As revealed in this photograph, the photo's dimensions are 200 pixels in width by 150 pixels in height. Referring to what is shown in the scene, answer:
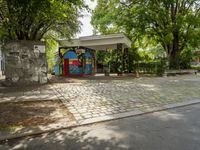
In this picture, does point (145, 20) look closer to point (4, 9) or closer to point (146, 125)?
point (4, 9)

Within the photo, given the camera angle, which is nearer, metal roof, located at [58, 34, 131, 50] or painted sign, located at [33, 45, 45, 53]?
painted sign, located at [33, 45, 45, 53]

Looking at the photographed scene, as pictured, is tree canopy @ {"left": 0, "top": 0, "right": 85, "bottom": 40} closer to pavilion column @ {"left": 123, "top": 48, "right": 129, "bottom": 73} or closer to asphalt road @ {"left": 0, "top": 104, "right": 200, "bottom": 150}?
asphalt road @ {"left": 0, "top": 104, "right": 200, "bottom": 150}

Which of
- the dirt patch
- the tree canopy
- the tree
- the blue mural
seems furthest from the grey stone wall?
the tree

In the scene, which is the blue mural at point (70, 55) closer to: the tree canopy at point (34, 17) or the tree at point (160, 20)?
the tree canopy at point (34, 17)

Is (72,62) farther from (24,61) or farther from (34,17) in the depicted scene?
(34,17)

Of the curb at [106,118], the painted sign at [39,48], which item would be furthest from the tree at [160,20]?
the curb at [106,118]

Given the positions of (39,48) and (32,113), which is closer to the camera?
(32,113)

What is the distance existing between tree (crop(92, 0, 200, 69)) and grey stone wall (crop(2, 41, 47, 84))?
10.2 meters

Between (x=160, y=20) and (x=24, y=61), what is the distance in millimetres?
14246

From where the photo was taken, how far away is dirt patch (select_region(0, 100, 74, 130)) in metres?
4.97

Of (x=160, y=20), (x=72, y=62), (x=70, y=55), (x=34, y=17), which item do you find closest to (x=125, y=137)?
(x=34, y=17)

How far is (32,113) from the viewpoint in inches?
224

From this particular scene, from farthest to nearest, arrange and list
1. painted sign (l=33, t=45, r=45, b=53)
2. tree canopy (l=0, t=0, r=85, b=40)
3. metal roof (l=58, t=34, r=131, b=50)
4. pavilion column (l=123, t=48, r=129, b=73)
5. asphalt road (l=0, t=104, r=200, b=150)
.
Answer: pavilion column (l=123, t=48, r=129, b=73), metal roof (l=58, t=34, r=131, b=50), painted sign (l=33, t=45, r=45, b=53), tree canopy (l=0, t=0, r=85, b=40), asphalt road (l=0, t=104, r=200, b=150)

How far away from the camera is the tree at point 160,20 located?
18531mm
